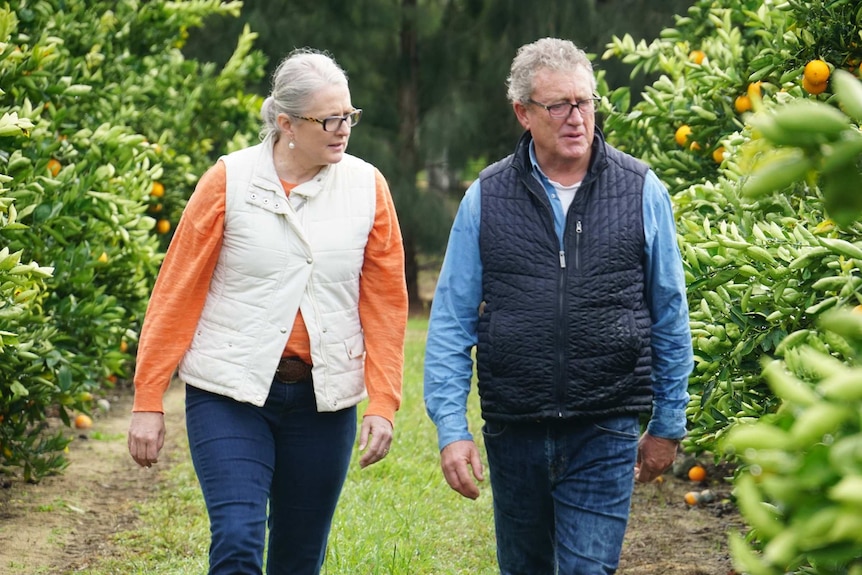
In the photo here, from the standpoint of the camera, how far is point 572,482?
11.1 ft

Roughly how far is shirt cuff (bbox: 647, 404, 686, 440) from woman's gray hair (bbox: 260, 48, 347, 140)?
1349mm

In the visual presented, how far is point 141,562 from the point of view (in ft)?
17.5

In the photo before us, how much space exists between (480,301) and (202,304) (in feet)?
2.71

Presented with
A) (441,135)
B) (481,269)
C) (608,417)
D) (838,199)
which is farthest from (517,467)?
(441,135)

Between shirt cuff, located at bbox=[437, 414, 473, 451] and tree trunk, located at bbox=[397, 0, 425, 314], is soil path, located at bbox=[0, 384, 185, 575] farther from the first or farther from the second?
tree trunk, located at bbox=[397, 0, 425, 314]

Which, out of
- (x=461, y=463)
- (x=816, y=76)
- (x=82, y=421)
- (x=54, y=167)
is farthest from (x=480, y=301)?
(x=82, y=421)

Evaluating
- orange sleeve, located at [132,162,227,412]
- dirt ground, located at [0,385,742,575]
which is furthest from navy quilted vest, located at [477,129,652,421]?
dirt ground, located at [0,385,742,575]

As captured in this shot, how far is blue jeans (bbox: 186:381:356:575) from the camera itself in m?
3.45

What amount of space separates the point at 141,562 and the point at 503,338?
269cm

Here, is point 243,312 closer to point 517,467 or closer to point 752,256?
point 517,467

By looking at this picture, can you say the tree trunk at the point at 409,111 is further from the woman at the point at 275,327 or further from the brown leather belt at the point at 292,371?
the brown leather belt at the point at 292,371

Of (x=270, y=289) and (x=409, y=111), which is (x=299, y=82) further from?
(x=409, y=111)

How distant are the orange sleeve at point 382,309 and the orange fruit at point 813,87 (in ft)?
4.97

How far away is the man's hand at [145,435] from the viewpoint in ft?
11.8
